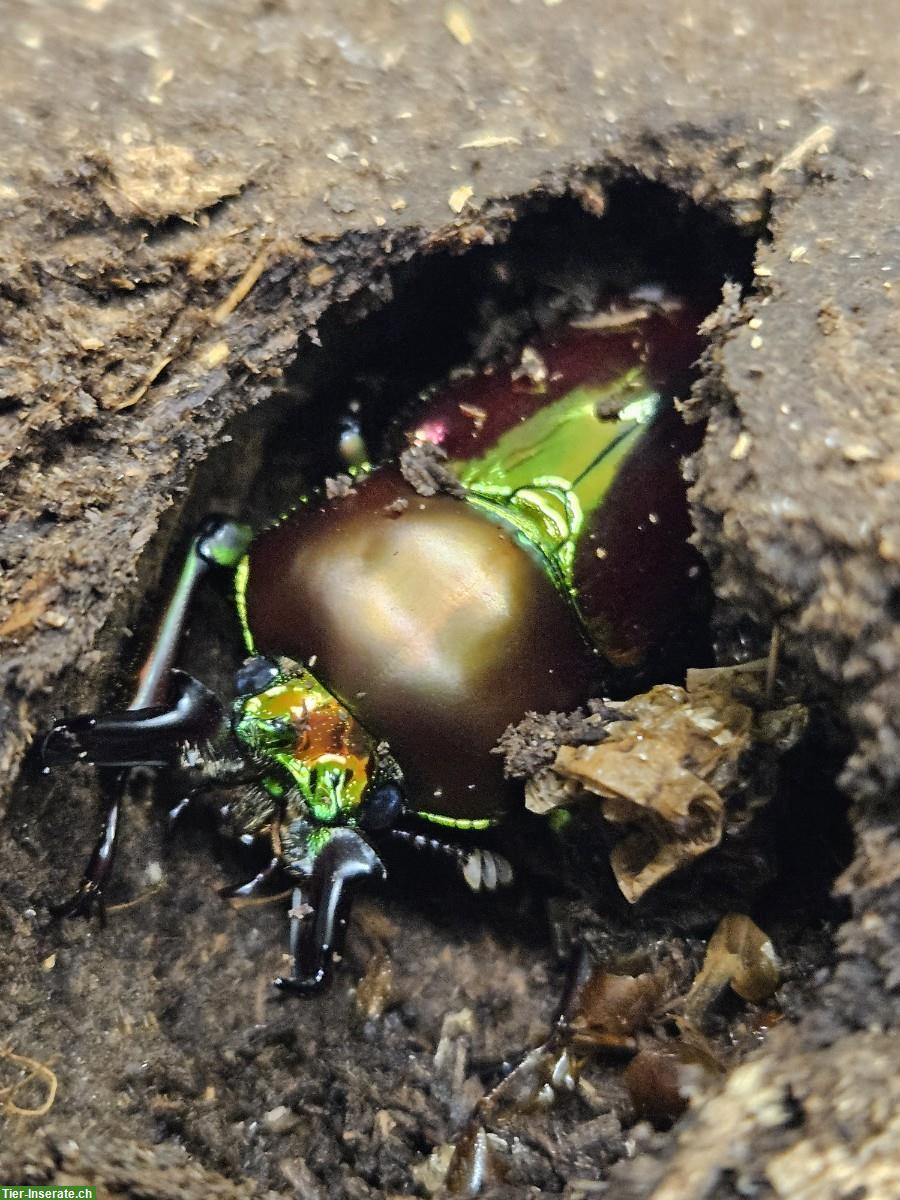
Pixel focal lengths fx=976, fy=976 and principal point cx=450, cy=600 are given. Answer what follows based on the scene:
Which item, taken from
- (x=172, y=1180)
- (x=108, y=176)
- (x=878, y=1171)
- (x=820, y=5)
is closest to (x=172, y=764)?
(x=172, y=1180)

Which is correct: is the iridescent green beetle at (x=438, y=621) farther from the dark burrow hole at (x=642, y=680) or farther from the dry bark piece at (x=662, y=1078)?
the dry bark piece at (x=662, y=1078)

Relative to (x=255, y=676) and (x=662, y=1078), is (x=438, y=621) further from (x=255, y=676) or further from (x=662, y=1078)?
(x=662, y=1078)

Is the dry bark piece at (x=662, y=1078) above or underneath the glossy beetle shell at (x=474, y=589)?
underneath

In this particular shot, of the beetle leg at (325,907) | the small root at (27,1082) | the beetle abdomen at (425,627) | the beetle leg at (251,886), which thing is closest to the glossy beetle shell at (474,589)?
the beetle abdomen at (425,627)

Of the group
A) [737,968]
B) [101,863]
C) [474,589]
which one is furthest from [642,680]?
[101,863]

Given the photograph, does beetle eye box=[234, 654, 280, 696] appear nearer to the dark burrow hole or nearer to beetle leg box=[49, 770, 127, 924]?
the dark burrow hole

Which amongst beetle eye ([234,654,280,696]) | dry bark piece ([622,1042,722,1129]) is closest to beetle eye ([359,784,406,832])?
beetle eye ([234,654,280,696])
